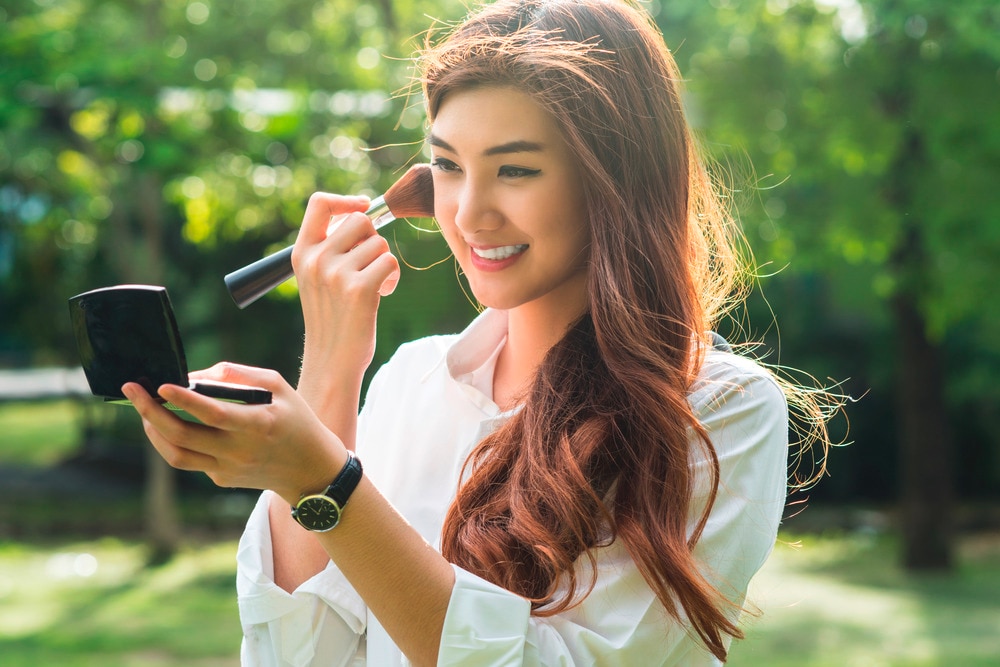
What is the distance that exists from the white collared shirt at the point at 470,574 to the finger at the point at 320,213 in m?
0.37

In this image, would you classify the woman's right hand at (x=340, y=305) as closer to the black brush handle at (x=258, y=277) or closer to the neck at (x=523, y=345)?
the black brush handle at (x=258, y=277)

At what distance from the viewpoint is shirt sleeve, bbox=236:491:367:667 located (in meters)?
1.71

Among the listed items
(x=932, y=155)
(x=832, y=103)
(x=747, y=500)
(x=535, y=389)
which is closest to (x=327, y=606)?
(x=535, y=389)

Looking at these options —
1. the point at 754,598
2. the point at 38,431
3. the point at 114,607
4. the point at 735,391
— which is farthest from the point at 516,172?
the point at 38,431

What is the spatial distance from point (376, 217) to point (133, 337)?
2.24 ft

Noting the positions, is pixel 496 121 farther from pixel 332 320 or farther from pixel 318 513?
pixel 318 513

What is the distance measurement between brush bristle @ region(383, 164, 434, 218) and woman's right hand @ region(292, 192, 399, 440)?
0.73 ft

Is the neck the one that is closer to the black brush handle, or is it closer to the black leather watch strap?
the black brush handle

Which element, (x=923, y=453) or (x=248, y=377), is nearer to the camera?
(x=248, y=377)

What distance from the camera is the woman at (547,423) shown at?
1.46 metres

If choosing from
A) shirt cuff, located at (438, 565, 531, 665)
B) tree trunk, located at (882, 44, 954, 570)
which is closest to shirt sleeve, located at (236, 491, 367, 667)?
shirt cuff, located at (438, 565, 531, 665)

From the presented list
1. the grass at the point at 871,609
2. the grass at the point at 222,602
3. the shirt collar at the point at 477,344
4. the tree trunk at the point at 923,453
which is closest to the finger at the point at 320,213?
the shirt collar at the point at 477,344

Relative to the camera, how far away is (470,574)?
57.8 inches

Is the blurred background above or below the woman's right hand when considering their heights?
below
